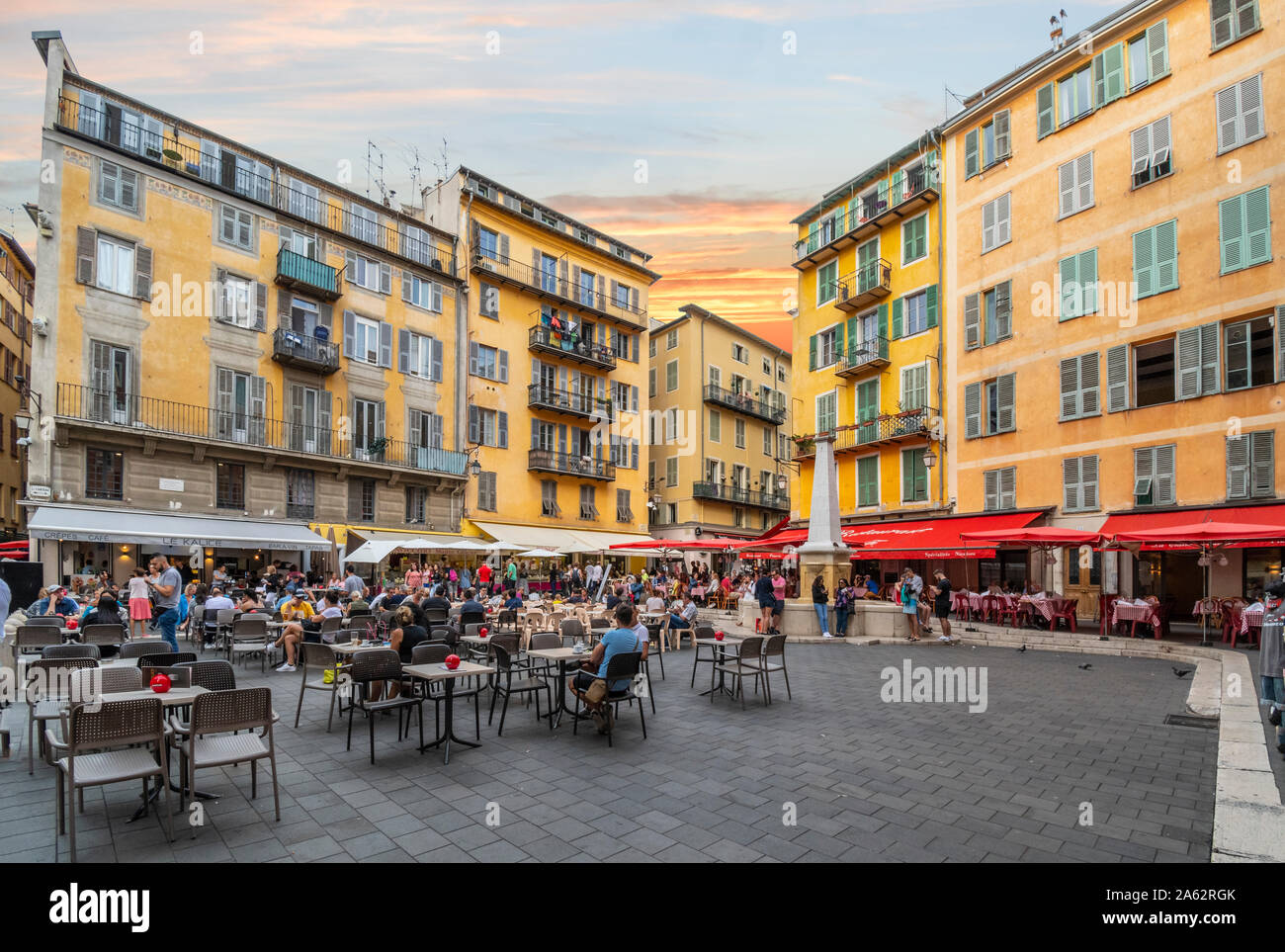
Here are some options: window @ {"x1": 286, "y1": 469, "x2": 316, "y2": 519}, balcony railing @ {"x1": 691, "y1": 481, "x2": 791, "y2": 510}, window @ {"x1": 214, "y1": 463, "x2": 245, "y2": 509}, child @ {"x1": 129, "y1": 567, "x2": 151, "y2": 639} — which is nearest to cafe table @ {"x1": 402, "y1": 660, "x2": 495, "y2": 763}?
child @ {"x1": 129, "y1": 567, "x2": 151, "y2": 639}

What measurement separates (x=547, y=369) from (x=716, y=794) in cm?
2900

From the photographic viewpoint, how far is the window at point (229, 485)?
69.5 feet

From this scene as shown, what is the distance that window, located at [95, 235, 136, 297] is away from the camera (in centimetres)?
1938

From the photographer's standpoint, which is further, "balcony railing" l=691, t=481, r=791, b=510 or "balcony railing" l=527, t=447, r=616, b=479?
"balcony railing" l=691, t=481, r=791, b=510

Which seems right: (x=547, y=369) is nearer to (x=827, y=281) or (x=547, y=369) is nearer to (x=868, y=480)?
(x=827, y=281)

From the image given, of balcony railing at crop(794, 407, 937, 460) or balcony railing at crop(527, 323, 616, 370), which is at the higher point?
balcony railing at crop(527, 323, 616, 370)

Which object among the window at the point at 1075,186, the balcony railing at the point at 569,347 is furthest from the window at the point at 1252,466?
the balcony railing at the point at 569,347

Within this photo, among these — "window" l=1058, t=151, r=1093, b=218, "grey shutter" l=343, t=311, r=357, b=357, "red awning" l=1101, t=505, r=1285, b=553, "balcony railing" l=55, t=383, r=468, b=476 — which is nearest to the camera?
"red awning" l=1101, t=505, r=1285, b=553

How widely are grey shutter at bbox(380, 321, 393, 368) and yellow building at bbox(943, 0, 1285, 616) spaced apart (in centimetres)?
2103

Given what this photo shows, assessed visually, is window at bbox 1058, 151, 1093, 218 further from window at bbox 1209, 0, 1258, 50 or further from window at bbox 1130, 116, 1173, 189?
window at bbox 1209, 0, 1258, 50

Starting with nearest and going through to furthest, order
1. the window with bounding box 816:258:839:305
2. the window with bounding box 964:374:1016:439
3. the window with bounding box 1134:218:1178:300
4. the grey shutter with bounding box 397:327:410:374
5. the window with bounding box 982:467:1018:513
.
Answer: the window with bounding box 1134:218:1178:300, the window with bounding box 982:467:1018:513, the window with bounding box 964:374:1016:439, the grey shutter with bounding box 397:327:410:374, the window with bounding box 816:258:839:305

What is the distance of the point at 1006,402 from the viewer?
21656 mm
